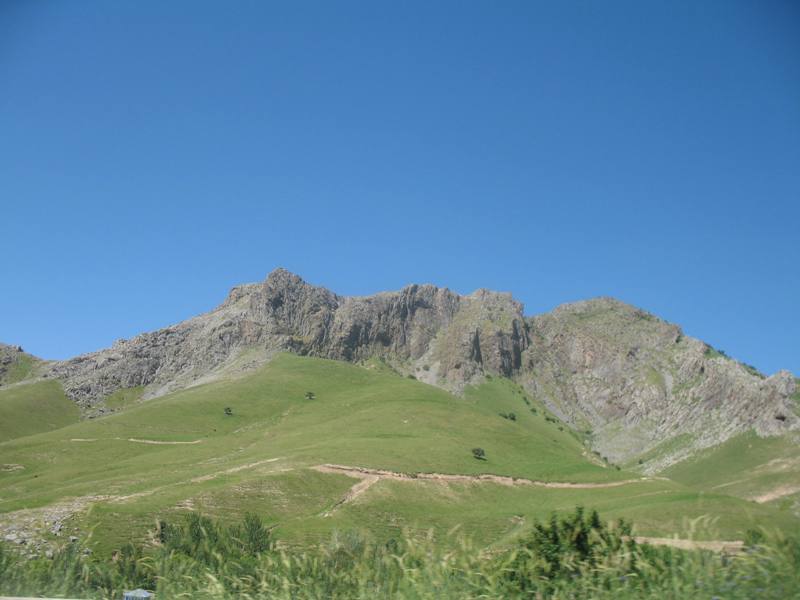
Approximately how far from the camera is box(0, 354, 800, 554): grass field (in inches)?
2286

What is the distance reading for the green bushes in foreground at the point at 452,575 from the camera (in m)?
8.32

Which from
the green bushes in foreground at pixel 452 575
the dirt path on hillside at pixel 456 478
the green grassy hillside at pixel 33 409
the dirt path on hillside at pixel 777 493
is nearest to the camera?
the green bushes in foreground at pixel 452 575

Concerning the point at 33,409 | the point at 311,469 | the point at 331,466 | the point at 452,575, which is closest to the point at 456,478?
the point at 331,466

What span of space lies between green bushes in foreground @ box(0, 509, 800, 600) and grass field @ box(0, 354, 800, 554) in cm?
79

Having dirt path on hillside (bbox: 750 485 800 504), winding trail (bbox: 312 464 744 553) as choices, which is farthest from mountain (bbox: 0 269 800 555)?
dirt path on hillside (bbox: 750 485 800 504)

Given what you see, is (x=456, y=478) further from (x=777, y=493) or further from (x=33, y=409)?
(x=33, y=409)

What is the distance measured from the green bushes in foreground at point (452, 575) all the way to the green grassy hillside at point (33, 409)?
14545 centimetres

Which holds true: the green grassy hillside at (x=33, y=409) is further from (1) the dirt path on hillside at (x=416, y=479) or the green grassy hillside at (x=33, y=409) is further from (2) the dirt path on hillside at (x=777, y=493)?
(2) the dirt path on hillside at (x=777, y=493)

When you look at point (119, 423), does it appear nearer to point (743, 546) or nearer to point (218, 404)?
point (218, 404)

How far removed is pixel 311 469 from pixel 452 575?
72.0m

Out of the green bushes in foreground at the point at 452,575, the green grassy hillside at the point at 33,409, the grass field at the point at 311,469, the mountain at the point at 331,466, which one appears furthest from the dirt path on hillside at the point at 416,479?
the green grassy hillside at the point at 33,409

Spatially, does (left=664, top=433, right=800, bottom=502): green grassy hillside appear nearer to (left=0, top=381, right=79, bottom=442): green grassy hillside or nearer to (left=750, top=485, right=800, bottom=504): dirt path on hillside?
(left=750, top=485, right=800, bottom=504): dirt path on hillside

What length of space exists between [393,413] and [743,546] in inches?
4779

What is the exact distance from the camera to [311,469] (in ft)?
258
